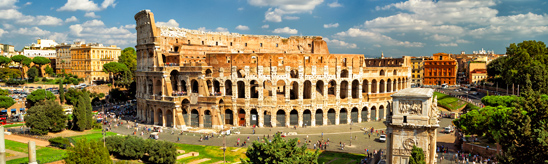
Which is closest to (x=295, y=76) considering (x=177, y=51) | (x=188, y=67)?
(x=188, y=67)

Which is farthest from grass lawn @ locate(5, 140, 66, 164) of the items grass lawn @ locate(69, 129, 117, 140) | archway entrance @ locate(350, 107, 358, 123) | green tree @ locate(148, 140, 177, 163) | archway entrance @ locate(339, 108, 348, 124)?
archway entrance @ locate(350, 107, 358, 123)

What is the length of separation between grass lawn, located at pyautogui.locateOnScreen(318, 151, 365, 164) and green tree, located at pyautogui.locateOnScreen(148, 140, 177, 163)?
1436 centimetres

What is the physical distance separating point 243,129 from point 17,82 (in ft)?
227

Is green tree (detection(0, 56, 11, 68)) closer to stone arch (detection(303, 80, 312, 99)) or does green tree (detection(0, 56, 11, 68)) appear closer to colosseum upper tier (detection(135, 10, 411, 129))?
colosseum upper tier (detection(135, 10, 411, 129))

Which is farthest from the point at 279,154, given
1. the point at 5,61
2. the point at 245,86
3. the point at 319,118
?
the point at 5,61

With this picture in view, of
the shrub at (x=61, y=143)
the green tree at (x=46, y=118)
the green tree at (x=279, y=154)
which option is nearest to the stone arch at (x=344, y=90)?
the green tree at (x=279, y=154)

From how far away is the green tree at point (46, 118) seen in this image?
4756cm

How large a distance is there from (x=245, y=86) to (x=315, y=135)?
1273 cm

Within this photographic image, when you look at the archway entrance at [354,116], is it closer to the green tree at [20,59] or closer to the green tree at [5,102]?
the green tree at [5,102]

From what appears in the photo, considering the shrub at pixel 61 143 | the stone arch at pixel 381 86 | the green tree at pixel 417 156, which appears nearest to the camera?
the green tree at pixel 417 156

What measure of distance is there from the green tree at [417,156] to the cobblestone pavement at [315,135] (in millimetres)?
15056

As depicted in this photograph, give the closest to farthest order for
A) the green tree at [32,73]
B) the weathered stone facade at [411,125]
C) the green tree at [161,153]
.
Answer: the weathered stone facade at [411,125], the green tree at [161,153], the green tree at [32,73]

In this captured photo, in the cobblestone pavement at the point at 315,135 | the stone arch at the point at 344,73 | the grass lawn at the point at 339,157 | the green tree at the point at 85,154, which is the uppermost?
the stone arch at the point at 344,73

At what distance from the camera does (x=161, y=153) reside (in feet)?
115
